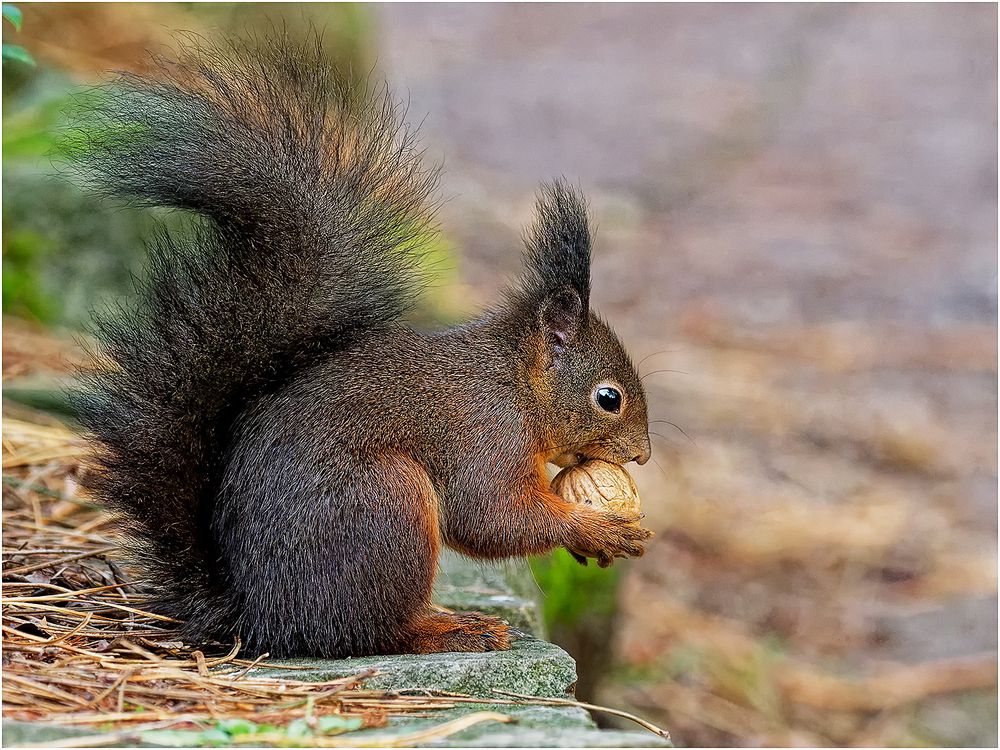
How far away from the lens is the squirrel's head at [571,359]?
2.67m

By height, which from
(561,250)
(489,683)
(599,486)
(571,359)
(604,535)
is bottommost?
(489,683)

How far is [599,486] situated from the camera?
2641 millimetres

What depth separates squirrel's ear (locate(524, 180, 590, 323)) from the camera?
2643 millimetres

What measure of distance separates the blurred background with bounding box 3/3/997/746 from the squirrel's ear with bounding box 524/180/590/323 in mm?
378

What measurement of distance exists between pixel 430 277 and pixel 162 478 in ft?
2.32

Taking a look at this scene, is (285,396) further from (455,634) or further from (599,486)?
(599,486)

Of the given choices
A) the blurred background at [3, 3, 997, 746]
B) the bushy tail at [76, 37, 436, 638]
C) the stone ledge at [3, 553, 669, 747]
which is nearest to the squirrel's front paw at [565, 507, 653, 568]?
the stone ledge at [3, 553, 669, 747]

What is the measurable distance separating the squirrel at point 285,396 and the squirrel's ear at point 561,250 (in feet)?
1.05

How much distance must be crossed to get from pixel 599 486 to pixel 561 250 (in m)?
0.55

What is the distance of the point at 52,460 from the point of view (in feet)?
10.2

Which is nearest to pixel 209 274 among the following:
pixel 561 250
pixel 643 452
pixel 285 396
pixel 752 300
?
pixel 285 396

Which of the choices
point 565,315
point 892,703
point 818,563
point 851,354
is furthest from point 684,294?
point 565,315

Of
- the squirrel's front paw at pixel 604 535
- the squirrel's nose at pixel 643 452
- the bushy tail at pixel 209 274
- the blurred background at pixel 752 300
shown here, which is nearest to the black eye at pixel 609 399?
the squirrel's nose at pixel 643 452

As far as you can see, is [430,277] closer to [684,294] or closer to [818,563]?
[818,563]
